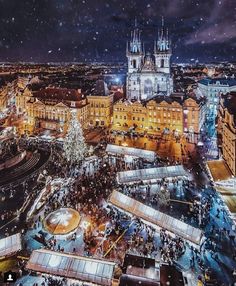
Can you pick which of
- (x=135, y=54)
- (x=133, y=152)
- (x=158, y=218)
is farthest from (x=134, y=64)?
(x=158, y=218)

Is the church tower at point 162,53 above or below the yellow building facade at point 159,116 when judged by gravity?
above

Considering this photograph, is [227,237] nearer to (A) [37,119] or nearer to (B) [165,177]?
(B) [165,177]

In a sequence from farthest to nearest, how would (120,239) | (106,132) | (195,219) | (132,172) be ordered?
1. (106,132)
2. (132,172)
3. (195,219)
4. (120,239)

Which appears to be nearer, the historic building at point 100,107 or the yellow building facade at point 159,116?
the yellow building facade at point 159,116

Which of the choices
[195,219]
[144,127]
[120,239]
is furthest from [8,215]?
[144,127]

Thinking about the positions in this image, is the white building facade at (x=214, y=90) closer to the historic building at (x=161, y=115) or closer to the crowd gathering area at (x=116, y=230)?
the historic building at (x=161, y=115)

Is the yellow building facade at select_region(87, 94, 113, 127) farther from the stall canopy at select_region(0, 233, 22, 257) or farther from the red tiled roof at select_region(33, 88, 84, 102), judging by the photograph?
the stall canopy at select_region(0, 233, 22, 257)

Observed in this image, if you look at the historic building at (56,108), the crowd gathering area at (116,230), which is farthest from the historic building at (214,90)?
the crowd gathering area at (116,230)

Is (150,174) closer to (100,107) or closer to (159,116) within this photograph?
(159,116)
